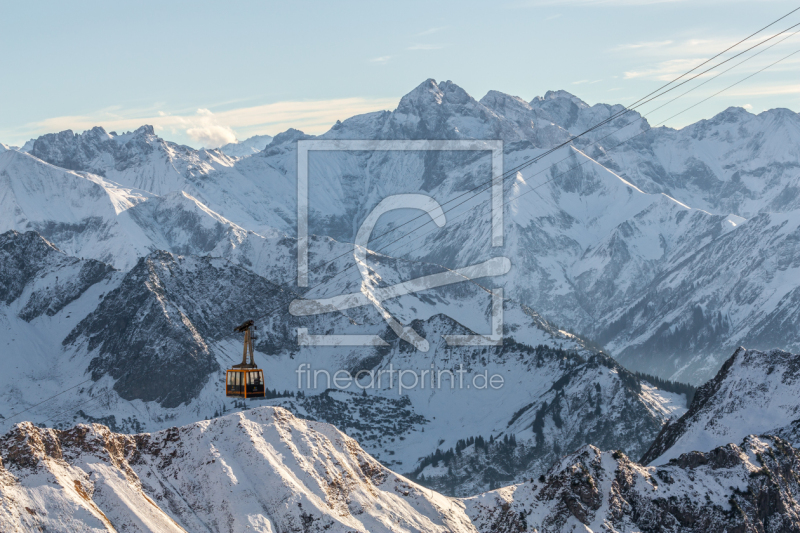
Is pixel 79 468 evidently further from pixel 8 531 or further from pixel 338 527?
pixel 338 527

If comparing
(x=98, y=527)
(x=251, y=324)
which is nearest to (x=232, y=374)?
(x=251, y=324)

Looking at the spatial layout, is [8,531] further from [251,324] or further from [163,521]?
[251,324]

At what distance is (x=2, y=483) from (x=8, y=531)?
11319mm

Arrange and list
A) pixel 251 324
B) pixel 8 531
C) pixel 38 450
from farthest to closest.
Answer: pixel 38 450 → pixel 8 531 → pixel 251 324

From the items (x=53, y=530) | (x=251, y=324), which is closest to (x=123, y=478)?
(x=53, y=530)

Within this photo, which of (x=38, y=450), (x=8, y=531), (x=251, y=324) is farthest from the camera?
(x=38, y=450)

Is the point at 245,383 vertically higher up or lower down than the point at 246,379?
lower down

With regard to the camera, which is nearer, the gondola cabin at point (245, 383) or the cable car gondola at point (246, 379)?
the cable car gondola at point (246, 379)

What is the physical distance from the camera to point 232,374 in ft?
539

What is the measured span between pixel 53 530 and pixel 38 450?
17.6 metres

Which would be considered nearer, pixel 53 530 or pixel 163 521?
pixel 53 530

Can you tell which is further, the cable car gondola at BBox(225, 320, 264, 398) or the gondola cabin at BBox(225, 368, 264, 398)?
the gondola cabin at BBox(225, 368, 264, 398)

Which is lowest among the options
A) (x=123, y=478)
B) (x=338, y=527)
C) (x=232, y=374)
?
(x=338, y=527)

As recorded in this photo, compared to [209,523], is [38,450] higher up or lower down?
higher up
